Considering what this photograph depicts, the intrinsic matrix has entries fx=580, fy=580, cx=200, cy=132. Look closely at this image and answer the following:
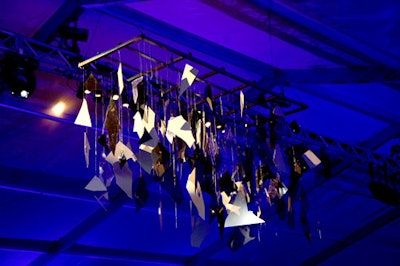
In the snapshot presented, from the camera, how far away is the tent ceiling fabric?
473cm

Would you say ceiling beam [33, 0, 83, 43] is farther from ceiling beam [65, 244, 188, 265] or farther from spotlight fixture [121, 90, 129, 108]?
ceiling beam [65, 244, 188, 265]

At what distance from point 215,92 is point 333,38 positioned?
1692 millimetres

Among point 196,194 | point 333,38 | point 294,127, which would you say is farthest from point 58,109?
point 196,194

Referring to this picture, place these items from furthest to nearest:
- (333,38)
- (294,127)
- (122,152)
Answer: (294,127)
(333,38)
(122,152)

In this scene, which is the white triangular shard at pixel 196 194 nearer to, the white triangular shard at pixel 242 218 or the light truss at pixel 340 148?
the white triangular shard at pixel 242 218

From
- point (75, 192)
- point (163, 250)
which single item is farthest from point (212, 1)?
point (163, 250)

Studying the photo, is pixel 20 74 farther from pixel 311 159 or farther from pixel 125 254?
pixel 125 254

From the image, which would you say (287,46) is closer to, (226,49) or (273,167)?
(226,49)

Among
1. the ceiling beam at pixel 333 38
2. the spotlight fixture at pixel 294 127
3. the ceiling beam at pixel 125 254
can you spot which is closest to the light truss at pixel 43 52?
the ceiling beam at pixel 333 38

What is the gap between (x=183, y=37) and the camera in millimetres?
5133

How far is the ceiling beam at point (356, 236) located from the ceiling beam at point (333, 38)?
5.35m

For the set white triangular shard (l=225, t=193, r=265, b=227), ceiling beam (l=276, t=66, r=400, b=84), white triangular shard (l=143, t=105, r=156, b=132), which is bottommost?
white triangular shard (l=225, t=193, r=265, b=227)

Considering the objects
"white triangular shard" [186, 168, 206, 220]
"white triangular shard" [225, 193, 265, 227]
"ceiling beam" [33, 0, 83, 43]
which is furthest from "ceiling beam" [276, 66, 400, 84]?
"white triangular shard" [186, 168, 206, 220]

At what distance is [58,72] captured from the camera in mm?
4750
